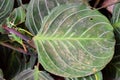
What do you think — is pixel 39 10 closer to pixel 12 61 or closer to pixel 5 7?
pixel 5 7

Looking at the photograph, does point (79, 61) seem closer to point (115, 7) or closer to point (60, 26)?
point (60, 26)

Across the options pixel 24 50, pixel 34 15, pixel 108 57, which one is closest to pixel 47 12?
pixel 34 15

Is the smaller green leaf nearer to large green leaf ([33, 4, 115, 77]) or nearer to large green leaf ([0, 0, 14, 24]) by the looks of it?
large green leaf ([0, 0, 14, 24])

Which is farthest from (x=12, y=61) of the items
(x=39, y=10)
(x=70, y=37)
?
(x=70, y=37)

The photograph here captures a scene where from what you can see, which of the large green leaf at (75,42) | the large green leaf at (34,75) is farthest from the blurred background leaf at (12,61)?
the large green leaf at (75,42)

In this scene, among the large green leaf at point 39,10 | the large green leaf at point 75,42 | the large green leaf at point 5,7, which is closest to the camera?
the large green leaf at point 75,42

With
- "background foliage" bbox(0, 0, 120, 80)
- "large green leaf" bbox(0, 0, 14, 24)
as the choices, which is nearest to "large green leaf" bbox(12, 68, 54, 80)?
"background foliage" bbox(0, 0, 120, 80)

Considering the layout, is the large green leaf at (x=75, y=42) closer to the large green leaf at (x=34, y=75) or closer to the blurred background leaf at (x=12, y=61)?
the large green leaf at (x=34, y=75)

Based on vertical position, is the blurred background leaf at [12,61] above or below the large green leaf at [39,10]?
below
